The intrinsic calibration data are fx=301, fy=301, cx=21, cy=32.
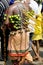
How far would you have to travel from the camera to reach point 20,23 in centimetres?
584

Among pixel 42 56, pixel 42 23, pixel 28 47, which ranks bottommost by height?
pixel 42 56

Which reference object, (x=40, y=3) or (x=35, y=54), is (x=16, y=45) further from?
(x=40, y=3)

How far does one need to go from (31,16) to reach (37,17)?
0.88m

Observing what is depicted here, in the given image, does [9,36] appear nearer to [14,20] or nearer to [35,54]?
[14,20]

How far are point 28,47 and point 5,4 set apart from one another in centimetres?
100

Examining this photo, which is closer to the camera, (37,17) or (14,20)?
(14,20)

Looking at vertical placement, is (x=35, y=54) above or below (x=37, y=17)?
below

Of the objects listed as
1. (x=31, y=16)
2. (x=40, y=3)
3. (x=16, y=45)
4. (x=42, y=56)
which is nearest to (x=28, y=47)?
(x=16, y=45)

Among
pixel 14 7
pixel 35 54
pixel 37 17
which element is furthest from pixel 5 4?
pixel 35 54

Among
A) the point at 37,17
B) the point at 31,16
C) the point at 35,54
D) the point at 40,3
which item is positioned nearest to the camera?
the point at 31,16

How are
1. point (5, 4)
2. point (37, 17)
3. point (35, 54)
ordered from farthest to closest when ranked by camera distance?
point (35, 54) → point (37, 17) → point (5, 4)

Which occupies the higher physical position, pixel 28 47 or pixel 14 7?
pixel 14 7

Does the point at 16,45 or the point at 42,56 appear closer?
the point at 16,45

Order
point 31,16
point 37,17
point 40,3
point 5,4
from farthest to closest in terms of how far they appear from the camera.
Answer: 1. point 40,3
2. point 37,17
3. point 5,4
4. point 31,16
